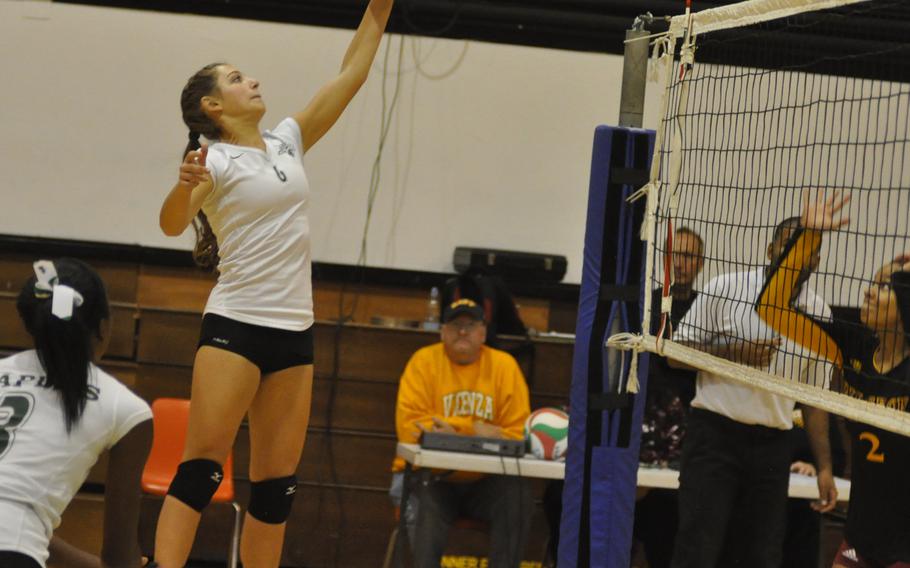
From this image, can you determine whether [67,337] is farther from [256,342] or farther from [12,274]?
[12,274]

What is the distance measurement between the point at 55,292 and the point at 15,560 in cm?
63

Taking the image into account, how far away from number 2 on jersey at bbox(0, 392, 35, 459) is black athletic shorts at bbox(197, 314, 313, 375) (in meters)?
0.88

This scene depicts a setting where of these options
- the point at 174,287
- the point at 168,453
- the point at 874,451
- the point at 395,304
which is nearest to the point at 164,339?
the point at 174,287

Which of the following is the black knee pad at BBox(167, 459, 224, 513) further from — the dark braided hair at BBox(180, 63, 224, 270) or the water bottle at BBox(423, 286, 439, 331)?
the water bottle at BBox(423, 286, 439, 331)

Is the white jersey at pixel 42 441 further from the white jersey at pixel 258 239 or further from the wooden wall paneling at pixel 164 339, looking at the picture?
the wooden wall paneling at pixel 164 339

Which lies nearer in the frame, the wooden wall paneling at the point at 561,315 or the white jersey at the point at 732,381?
the white jersey at the point at 732,381

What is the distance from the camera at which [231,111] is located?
3730mm

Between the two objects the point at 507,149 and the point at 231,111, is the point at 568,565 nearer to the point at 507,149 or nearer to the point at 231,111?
the point at 231,111

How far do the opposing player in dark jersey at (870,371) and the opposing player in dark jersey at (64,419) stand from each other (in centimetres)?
236

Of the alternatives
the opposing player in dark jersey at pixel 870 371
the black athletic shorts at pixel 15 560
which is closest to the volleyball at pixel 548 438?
the opposing player in dark jersey at pixel 870 371

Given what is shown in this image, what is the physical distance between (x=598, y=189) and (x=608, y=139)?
0.19m

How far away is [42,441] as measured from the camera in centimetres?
264

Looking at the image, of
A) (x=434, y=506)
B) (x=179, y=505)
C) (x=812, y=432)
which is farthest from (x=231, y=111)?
(x=812, y=432)

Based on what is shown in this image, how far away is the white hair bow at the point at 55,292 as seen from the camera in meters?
2.65
